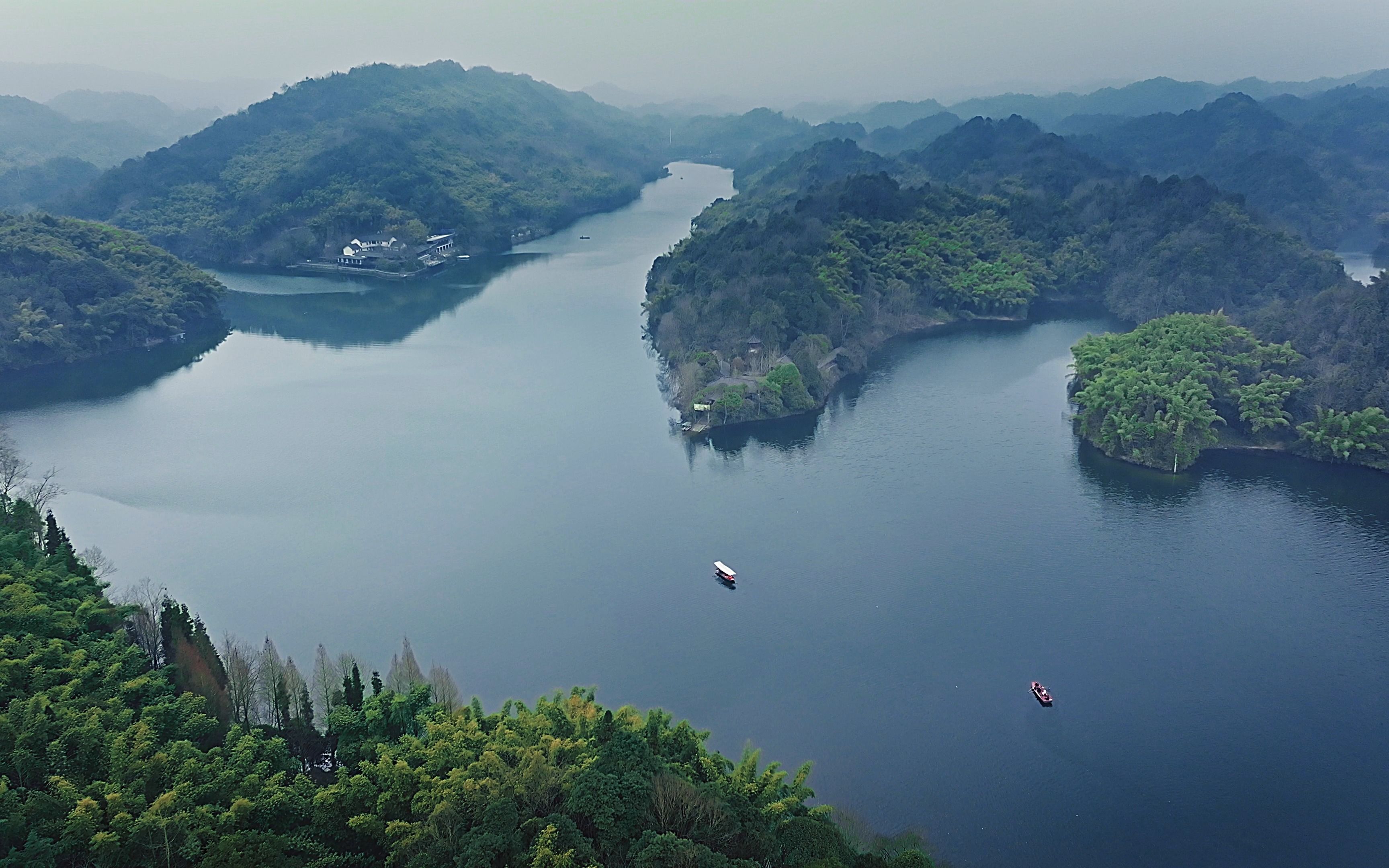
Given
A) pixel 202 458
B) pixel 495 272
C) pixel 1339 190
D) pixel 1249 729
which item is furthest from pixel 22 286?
pixel 1339 190

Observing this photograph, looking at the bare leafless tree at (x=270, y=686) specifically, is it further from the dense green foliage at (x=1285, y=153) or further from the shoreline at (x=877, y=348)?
the dense green foliage at (x=1285, y=153)

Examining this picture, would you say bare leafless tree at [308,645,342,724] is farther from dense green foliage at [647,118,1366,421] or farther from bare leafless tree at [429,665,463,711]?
dense green foliage at [647,118,1366,421]

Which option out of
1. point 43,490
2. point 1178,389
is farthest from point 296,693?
point 1178,389

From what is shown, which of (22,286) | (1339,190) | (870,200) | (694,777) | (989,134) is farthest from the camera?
(989,134)

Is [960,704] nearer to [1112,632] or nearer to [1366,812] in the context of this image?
[1112,632]

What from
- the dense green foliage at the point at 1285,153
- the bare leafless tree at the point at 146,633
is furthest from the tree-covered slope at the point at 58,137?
the dense green foliage at the point at 1285,153

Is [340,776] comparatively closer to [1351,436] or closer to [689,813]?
[689,813]
